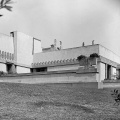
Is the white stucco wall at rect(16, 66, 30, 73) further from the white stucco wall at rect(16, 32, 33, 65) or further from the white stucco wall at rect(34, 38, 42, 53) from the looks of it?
the white stucco wall at rect(34, 38, 42, 53)

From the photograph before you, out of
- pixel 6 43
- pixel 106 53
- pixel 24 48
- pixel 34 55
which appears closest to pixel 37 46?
pixel 34 55

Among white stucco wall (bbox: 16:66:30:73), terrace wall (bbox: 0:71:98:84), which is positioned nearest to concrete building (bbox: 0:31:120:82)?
white stucco wall (bbox: 16:66:30:73)

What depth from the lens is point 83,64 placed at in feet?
86.2

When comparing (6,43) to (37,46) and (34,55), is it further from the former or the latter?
(37,46)

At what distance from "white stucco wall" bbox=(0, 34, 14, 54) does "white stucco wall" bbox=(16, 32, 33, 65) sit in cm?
132

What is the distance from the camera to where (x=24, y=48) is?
54531 mm

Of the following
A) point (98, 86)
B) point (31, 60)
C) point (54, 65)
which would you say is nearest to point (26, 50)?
point (31, 60)

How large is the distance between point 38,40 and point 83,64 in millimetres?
34174

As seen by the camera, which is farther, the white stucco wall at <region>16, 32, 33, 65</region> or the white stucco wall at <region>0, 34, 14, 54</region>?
the white stucco wall at <region>16, 32, 33, 65</region>

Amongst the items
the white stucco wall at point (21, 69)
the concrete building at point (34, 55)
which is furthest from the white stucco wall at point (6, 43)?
the white stucco wall at point (21, 69)

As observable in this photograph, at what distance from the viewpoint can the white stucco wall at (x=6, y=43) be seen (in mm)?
48969

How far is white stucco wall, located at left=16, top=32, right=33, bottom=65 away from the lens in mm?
52688

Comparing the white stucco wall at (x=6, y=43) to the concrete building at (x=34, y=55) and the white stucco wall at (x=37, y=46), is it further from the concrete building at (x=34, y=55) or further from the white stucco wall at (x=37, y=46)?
the white stucco wall at (x=37, y=46)

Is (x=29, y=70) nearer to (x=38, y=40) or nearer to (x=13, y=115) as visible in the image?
(x=38, y=40)
